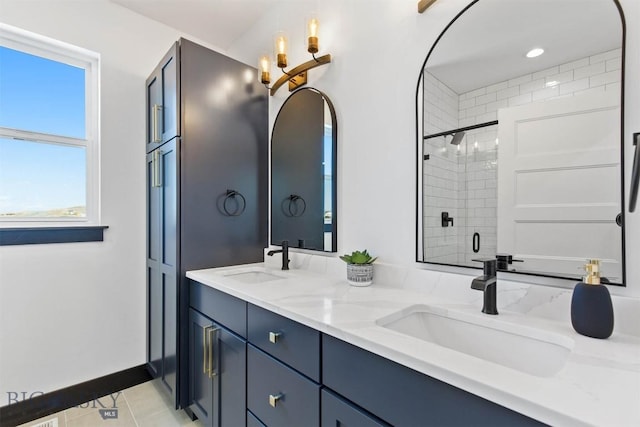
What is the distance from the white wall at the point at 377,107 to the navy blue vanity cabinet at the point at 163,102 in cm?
86

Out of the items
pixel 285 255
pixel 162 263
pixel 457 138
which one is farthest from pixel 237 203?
pixel 457 138

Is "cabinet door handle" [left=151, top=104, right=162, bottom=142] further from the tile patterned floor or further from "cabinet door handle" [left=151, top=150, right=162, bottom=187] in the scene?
the tile patterned floor

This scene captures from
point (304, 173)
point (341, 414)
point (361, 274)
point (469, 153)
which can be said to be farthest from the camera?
point (304, 173)

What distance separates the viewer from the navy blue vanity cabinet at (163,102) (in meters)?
1.81

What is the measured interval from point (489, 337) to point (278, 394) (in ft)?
2.49

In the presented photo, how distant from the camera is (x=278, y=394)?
112 centimetres

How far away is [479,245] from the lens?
119 centimetres

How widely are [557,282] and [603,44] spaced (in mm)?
750

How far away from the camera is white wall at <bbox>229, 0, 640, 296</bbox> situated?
1400 millimetres

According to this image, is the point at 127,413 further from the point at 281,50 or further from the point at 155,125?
the point at 281,50

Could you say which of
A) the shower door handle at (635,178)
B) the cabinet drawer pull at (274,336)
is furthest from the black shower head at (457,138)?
the cabinet drawer pull at (274,336)

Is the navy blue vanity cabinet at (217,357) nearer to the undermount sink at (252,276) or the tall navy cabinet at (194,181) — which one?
the tall navy cabinet at (194,181)

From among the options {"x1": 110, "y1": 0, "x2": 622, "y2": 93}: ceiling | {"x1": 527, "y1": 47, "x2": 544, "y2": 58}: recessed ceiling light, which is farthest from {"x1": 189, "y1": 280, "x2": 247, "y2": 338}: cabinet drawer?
{"x1": 527, "y1": 47, "x2": 544, "y2": 58}: recessed ceiling light

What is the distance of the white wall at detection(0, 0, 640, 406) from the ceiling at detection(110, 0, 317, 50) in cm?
8
